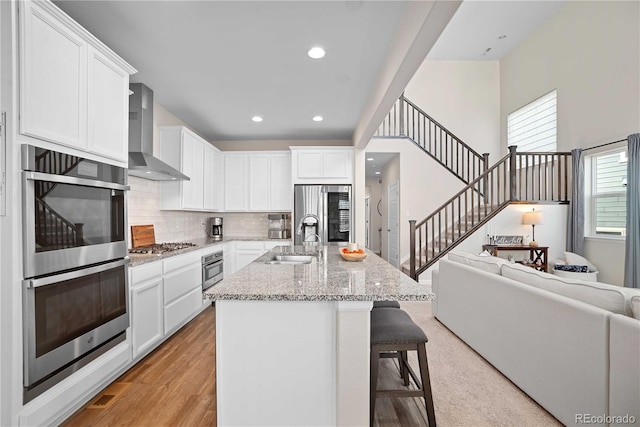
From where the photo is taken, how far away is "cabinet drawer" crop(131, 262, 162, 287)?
2549 millimetres

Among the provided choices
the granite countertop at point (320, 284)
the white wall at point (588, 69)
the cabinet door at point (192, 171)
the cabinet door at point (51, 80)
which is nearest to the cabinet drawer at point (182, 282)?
the cabinet door at point (192, 171)

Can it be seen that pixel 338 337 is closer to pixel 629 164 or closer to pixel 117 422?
pixel 117 422

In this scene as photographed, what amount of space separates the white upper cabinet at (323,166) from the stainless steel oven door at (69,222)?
125 inches

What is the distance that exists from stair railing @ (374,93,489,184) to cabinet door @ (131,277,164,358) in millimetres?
5488

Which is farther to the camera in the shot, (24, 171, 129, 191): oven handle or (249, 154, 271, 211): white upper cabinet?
(249, 154, 271, 211): white upper cabinet

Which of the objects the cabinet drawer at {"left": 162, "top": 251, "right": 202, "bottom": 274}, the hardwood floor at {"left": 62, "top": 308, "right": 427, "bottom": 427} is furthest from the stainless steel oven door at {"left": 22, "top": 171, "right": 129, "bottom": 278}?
the hardwood floor at {"left": 62, "top": 308, "right": 427, "bottom": 427}

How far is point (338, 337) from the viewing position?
163 cm

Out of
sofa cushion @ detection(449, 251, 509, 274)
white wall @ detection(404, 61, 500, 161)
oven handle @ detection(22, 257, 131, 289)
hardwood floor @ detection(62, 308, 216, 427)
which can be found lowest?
hardwood floor @ detection(62, 308, 216, 427)

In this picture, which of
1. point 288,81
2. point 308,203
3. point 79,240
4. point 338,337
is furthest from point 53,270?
point 308,203

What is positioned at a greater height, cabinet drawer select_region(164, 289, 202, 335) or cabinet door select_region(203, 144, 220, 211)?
cabinet door select_region(203, 144, 220, 211)

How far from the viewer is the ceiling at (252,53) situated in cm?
221

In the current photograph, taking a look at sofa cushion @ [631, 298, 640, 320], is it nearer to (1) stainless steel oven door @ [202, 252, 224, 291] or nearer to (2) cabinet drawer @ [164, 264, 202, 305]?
(2) cabinet drawer @ [164, 264, 202, 305]

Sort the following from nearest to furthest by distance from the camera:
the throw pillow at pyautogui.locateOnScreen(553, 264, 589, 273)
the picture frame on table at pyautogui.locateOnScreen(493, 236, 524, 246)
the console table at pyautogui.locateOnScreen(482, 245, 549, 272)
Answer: the throw pillow at pyautogui.locateOnScreen(553, 264, 589, 273), the console table at pyautogui.locateOnScreen(482, 245, 549, 272), the picture frame on table at pyautogui.locateOnScreen(493, 236, 524, 246)

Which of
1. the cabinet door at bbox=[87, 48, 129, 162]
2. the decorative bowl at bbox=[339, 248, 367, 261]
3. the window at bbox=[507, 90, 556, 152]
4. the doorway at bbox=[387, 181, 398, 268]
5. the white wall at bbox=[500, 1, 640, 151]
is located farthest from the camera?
the doorway at bbox=[387, 181, 398, 268]
